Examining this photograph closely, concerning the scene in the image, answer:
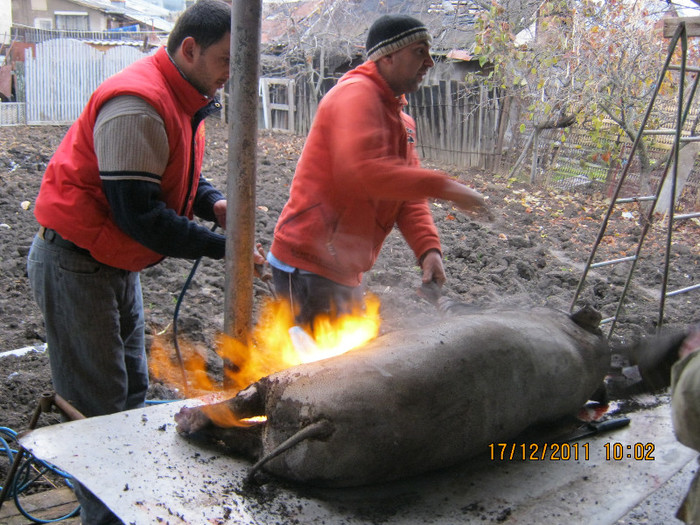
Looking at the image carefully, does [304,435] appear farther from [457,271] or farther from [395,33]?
[457,271]

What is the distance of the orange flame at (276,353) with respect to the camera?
2.43 meters

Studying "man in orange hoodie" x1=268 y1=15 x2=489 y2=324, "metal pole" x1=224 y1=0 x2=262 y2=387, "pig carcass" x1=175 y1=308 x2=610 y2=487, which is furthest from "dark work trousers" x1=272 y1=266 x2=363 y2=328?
"pig carcass" x1=175 y1=308 x2=610 y2=487

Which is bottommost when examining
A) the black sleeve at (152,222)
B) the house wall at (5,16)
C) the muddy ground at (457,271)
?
the muddy ground at (457,271)

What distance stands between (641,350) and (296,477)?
5.57 feet

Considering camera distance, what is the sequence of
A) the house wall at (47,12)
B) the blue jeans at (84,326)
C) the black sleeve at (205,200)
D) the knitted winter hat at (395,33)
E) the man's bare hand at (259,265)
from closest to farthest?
the blue jeans at (84,326) → the man's bare hand at (259,265) → the knitted winter hat at (395,33) → the black sleeve at (205,200) → the house wall at (47,12)

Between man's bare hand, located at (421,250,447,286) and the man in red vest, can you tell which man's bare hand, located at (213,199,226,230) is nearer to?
the man in red vest

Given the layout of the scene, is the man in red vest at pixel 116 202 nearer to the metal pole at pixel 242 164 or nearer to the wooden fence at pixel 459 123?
the metal pole at pixel 242 164

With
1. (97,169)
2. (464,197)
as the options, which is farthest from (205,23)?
(464,197)

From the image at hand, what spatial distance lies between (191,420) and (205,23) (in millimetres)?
1451

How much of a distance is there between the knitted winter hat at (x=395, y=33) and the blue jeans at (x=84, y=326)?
1.52 m

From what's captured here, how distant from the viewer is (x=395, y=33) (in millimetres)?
2748

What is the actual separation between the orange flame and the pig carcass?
0.55ft

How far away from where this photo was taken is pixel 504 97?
12297 mm
